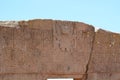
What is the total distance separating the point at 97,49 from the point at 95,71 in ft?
1.68

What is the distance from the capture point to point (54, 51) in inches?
248

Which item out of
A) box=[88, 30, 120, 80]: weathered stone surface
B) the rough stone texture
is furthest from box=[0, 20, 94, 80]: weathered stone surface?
box=[88, 30, 120, 80]: weathered stone surface

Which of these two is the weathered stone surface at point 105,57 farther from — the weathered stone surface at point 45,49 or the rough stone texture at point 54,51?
the weathered stone surface at point 45,49

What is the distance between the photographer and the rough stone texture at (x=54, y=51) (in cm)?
599

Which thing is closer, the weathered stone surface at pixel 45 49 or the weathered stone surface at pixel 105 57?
the weathered stone surface at pixel 45 49

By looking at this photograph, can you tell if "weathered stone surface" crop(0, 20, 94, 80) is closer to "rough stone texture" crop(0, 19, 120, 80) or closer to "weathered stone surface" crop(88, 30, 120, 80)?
A: "rough stone texture" crop(0, 19, 120, 80)

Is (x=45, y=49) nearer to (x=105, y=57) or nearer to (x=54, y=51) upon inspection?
(x=54, y=51)

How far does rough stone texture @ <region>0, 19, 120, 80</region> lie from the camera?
5992mm

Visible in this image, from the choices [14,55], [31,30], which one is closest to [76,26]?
[31,30]

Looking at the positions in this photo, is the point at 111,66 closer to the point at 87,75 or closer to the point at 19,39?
the point at 87,75

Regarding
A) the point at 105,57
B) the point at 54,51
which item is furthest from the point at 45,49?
the point at 105,57

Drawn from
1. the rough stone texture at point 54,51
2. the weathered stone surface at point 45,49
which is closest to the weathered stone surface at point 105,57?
the rough stone texture at point 54,51

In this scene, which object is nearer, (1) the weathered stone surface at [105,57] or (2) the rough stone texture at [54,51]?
(2) the rough stone texture at [54,51]

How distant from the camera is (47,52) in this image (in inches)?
246
